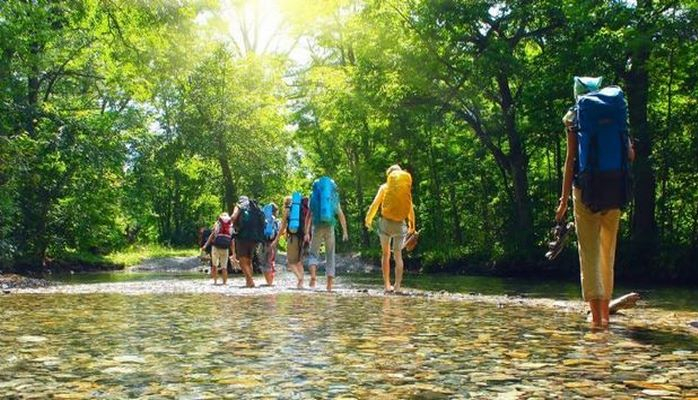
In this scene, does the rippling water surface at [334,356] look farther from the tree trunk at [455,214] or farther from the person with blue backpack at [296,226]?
the tree trunk at [455,214]

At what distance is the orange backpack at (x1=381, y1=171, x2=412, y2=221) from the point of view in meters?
12.3

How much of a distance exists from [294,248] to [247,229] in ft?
4.09

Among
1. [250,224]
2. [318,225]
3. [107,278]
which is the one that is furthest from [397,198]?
[107,278]

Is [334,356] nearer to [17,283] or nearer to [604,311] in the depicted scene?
[604,311]

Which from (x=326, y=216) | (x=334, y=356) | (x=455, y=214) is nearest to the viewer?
(x=334, y=356)

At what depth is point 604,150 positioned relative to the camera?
6289 millimetres

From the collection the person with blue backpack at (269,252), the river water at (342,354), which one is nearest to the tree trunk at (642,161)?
the person with blue backpack at (269,252)

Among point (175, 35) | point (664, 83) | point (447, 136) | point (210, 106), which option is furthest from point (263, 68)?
point (664, 83)

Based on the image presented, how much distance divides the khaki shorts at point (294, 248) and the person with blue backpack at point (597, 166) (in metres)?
8.91

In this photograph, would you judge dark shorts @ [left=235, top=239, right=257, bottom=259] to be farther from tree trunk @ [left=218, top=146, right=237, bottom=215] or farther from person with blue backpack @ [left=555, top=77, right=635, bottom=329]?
tree trunk @ [left=218, top=146, right=237, bottom=215]

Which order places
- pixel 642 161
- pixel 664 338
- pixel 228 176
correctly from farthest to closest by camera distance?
pixel 228 176 < pixel 642 161 < pixel 664 338

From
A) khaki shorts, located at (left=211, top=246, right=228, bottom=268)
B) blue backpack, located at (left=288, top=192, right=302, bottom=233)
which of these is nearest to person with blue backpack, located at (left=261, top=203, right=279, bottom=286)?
blue backpack, located at (left=288, top=192, right=302, bottom=233)

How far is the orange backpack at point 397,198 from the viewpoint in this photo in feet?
40.4

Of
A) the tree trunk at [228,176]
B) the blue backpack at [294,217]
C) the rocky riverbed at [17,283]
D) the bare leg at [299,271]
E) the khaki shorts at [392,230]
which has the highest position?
the tree trunk at [228,176]
